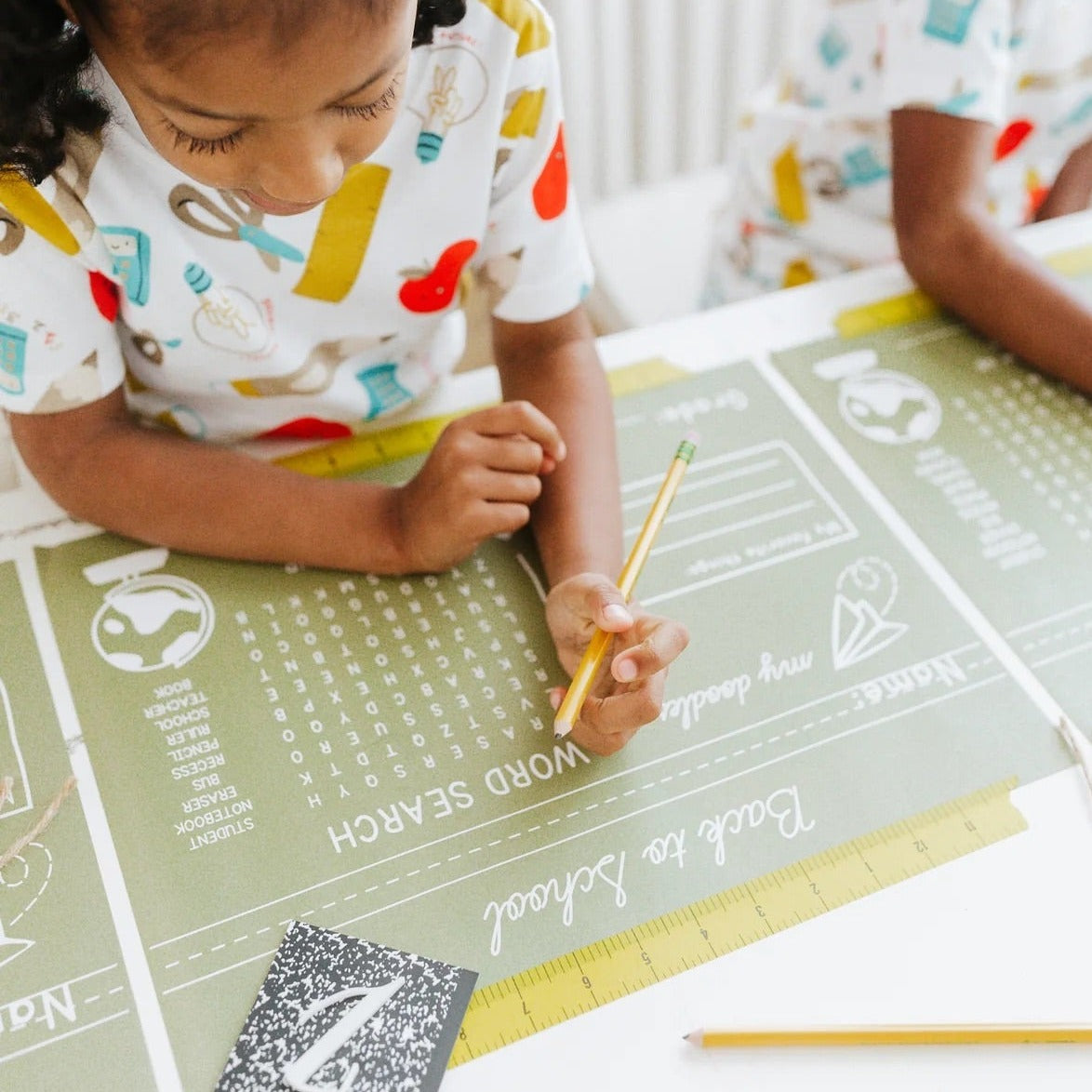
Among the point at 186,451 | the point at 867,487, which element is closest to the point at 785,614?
the point at 867,487

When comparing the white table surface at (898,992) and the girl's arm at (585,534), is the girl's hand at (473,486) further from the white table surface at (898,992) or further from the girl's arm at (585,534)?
the white table surface at (898,992)

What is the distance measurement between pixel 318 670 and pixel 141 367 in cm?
24

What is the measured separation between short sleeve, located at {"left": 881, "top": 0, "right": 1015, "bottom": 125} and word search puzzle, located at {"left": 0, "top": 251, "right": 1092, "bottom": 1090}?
260 mm

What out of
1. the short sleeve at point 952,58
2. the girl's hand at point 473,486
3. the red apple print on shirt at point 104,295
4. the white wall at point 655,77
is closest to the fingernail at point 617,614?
the girl's hand at point 473,486

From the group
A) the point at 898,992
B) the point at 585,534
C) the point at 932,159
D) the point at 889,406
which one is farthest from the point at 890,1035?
the point at 932,159

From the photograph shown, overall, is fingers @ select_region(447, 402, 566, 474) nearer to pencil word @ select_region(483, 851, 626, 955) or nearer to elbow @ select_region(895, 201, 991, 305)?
pencil word @ select_region(483, 851, 626, 955)

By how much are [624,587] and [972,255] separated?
41cm

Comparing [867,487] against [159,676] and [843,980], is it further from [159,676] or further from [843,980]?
[159,676]

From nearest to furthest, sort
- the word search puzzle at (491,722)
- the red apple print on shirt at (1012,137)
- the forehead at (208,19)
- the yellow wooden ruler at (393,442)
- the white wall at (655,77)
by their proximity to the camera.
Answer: the forehead at (208,19), the word search puzzle at (491,722), the yellow wooden ruler at (393,442), the red apple print on shirt at (1012,137), the white wall at (655,77)

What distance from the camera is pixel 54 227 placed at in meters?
0.53

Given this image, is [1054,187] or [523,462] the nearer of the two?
[523,462]

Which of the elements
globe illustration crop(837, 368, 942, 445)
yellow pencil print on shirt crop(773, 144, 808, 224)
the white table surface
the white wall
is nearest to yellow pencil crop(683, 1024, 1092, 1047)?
the white table surface

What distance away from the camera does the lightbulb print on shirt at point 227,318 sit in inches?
23.0

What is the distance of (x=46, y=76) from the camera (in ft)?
1.40
